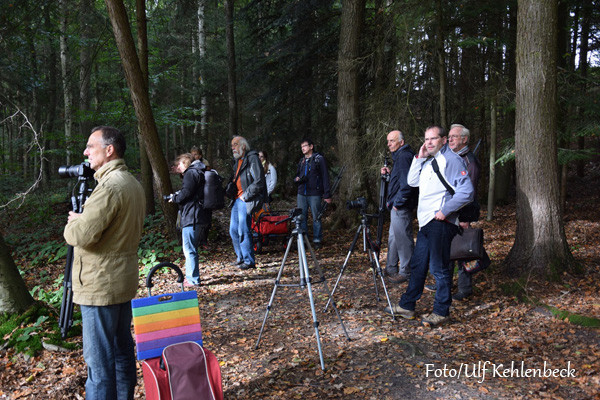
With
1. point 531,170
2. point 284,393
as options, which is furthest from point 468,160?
point 284,393

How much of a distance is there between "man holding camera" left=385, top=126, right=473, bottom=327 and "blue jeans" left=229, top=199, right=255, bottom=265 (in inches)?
124

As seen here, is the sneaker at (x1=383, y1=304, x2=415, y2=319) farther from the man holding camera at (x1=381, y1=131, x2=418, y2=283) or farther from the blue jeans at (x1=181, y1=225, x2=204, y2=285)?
the blue jeans at (x1=181, y1=225, x2=204, y2=285)

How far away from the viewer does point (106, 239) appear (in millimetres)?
2645

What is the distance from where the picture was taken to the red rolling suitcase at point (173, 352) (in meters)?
2.69

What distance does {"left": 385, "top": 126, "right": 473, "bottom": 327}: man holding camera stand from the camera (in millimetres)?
4363

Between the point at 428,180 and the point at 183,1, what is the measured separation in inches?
345

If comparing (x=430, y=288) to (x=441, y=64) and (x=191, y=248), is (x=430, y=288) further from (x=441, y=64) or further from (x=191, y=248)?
(x=441, y=64)

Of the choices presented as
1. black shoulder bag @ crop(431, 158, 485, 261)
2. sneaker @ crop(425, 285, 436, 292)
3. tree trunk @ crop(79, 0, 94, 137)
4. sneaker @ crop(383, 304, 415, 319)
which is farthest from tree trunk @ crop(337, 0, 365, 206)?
tree trunk @ crop(79, 0, 94, 137)

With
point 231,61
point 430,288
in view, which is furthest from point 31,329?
point 231,61

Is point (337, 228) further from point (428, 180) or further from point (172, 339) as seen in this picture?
point (172, 339)

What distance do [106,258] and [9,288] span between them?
8.61 feet

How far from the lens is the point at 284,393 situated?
3.39 m

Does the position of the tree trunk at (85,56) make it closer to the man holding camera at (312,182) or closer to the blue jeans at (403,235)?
the man holding camera at (312,182)

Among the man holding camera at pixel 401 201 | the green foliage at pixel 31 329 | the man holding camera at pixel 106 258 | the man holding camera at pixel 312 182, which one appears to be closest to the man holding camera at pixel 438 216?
the man holding camera at pixel 401 201
